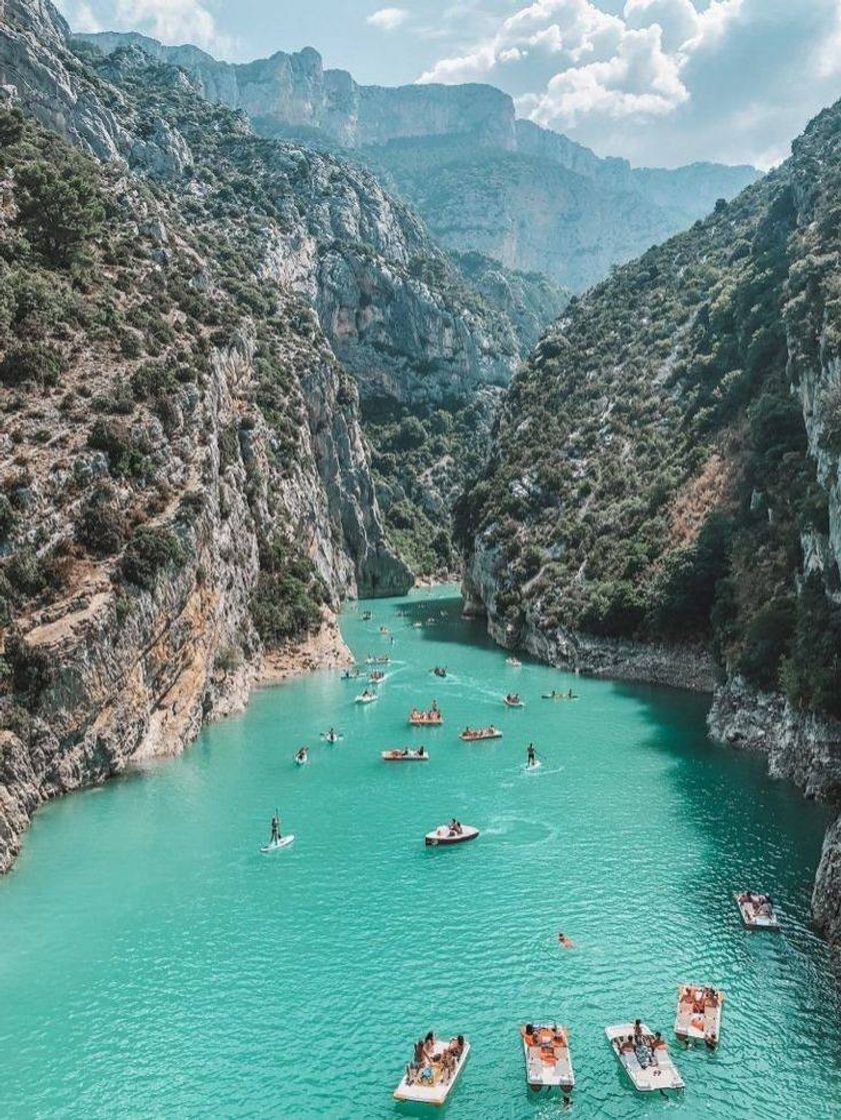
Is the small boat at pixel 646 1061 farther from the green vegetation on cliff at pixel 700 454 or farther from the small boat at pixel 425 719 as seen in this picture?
the small boat at pixel 425 719

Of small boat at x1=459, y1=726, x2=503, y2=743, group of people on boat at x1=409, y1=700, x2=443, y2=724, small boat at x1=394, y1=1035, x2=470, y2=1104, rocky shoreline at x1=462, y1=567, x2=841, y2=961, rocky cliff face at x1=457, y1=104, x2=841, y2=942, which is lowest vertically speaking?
small boat at x1=394, y1=1035, x2=470, y2=1104

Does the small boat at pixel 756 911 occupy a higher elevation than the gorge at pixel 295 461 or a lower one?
lower

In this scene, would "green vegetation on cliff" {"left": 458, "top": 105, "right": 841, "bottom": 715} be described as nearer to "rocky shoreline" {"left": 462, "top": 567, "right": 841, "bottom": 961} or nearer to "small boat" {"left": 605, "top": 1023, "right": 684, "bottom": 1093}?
"rocky shoreline" {"left": 462, "top": 567, "right": 841, "bottom": 961}

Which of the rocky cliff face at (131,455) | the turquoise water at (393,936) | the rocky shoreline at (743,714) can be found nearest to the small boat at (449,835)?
the turquoise water at (393,936)

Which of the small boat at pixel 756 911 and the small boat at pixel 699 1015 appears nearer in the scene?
the small boat at pixel 699 1015

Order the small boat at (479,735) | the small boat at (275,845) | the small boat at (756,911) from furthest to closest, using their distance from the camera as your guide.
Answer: the small boat at (479,735), the small boat at (275,845), the small boat at (756,911)

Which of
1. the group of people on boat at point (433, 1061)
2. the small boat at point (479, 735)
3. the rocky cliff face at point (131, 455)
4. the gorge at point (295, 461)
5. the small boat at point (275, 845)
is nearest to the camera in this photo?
the group of people on boat at point (433, 1061)

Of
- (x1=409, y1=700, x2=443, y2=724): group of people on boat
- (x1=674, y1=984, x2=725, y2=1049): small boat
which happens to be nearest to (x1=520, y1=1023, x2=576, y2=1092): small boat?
(x1=674, y1=984, x2=725, y2=1049): small boat
